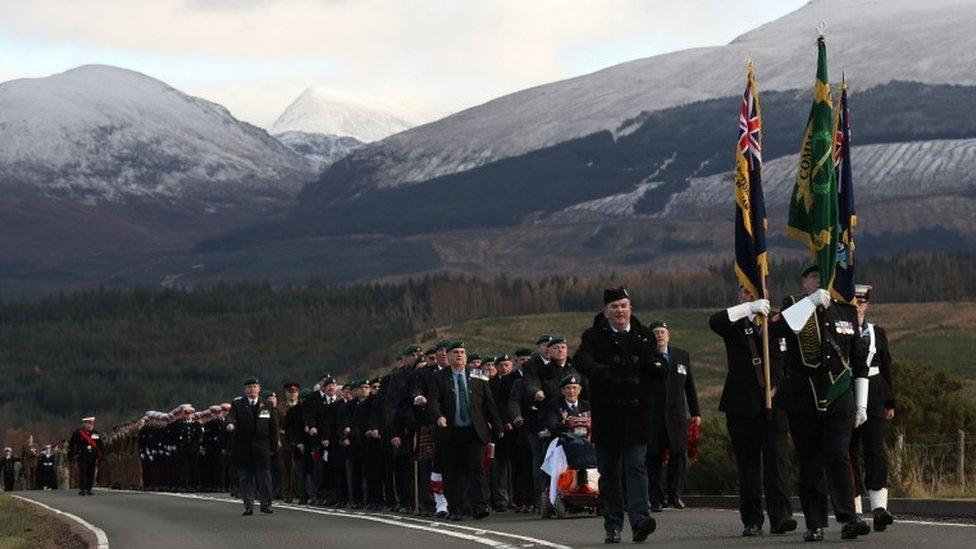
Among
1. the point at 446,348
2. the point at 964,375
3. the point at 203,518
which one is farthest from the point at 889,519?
the point at 964,375

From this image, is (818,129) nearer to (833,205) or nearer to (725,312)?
(833,205)

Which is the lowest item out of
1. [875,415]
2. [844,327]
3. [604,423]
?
A: [875,415]

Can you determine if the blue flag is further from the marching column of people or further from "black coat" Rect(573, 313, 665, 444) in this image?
"black coat" Rect(573, 313, 665, 444)

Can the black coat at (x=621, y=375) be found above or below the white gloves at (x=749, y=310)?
below

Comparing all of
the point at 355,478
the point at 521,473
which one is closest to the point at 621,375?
the point at 521,473

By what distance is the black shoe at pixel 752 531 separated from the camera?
1848 centimetres

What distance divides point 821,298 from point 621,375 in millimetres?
2063

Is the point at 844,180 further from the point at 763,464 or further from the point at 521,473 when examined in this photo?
the point at 521,473

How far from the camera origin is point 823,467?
57.6 ft

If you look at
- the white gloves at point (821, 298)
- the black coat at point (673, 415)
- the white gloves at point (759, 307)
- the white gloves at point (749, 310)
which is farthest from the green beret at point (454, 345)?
the white gloves at point (821, 298)

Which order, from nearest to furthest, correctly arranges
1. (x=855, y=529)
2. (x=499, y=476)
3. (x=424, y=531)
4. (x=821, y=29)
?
(x=855, y=529), (x=821, y=29), (x=424, y=531), (x=499, y=476)

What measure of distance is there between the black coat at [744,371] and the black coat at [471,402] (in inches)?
270

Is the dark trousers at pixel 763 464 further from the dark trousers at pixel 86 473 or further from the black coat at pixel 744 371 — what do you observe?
the dark trousers at pixel 86 473

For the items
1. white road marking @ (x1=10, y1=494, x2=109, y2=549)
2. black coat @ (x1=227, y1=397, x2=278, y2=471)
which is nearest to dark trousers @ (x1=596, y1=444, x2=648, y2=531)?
white road marking @ (x1=10, y1=494, x2=109, y2=549)
